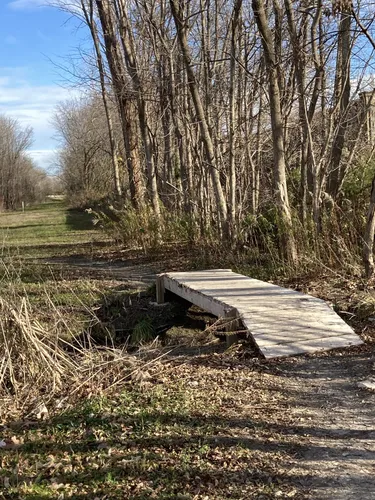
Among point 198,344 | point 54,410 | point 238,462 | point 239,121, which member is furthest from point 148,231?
point 238,462

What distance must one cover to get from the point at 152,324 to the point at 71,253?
792 cm

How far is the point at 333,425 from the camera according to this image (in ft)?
12.0

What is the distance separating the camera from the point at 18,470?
317 centimetres

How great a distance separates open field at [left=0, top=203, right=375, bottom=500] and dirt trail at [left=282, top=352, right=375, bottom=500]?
1 centimetres

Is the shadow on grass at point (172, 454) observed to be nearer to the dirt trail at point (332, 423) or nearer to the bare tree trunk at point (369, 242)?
the dirt trail at point (332, 423)

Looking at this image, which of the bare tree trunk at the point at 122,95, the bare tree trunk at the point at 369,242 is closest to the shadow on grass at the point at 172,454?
the bare tree trunk at the point at 369,242

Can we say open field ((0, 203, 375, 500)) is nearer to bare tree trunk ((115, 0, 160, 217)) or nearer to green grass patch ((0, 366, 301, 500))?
green grass patch ((0, 366, 301, 500))

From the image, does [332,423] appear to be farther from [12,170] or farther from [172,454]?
[12,170]

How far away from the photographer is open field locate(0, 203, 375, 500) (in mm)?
2965

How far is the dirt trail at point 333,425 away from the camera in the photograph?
A: 2.93m

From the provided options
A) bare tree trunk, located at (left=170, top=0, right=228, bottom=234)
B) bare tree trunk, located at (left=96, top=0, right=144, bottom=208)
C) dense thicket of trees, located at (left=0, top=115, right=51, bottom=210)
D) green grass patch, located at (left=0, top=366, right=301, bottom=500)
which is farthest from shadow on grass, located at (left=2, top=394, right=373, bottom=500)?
dense thicket of trees, located at (left=0, top=115, right=51, bottom=210)

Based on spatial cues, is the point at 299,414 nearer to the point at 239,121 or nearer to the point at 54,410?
the point at 54,410

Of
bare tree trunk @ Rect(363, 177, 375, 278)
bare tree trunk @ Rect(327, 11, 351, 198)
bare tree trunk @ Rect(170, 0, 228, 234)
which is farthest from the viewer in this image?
bare tree trunk @ Rect(170, 0, 228, 234)

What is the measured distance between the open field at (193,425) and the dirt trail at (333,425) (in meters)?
0.01
